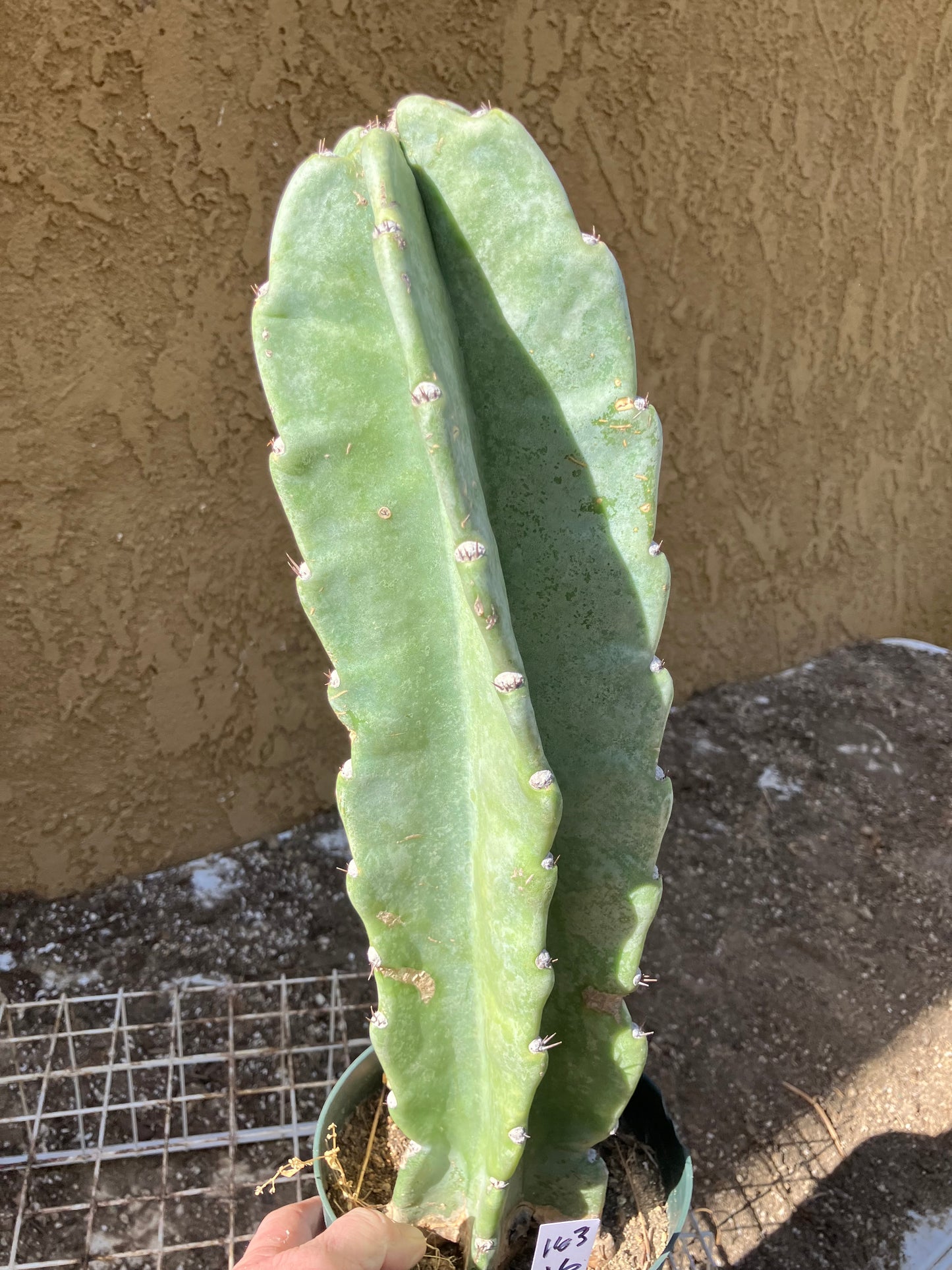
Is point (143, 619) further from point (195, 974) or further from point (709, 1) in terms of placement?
point (709, 1)

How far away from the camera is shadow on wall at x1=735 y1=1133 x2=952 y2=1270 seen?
54.9 inches

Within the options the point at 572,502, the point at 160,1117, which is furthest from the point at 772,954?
the point at 572,502

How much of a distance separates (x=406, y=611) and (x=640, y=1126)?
2.18 feet

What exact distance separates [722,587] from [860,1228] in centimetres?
147

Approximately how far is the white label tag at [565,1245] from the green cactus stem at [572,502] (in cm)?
12

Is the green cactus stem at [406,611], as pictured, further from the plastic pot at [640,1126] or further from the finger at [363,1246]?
the plastic pot at [640,1126]

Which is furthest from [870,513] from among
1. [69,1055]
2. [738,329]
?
[69,1055]

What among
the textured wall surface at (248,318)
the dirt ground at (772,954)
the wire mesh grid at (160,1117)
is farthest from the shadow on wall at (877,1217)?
the textured wall surface at (248,318)

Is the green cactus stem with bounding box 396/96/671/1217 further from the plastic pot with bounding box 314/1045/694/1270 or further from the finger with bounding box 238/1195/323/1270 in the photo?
the finger with bounding box 238/1195/323/1270

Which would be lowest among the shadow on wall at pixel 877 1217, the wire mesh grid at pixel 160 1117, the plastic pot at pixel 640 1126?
the shadow on wall at pixel 877 1217

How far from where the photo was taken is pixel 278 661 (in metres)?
1.99

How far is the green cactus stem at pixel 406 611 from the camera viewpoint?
2.17ft

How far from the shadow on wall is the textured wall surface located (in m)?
1.19

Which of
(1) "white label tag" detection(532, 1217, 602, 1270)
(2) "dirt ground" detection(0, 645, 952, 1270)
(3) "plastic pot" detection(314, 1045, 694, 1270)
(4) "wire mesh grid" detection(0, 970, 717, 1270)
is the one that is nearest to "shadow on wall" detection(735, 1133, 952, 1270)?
(2) "dirt ground" detection(0, 645, 952, 1270)
